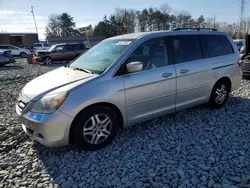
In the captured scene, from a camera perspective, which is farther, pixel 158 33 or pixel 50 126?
pixel 158 33

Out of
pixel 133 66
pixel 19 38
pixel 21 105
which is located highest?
pixel 19 38

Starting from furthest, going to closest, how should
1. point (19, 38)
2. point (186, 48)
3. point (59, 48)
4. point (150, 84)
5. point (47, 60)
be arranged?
point (19, 38)
point (59, 48)
point (47, 60)
point (186, 48)
point (150, 84)

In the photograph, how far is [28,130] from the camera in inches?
117

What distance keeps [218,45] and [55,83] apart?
137 inches

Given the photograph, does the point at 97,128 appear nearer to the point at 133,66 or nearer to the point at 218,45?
the point at 133,66

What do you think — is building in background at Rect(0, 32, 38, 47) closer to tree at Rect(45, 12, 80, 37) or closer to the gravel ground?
tree at Rect(45, 12, 80, 37)

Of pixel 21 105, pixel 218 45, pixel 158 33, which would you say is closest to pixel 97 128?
pixel 21 105

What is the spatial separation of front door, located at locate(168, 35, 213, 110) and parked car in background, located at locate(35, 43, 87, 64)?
14086 millimetres

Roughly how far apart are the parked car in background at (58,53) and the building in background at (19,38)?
108 feet

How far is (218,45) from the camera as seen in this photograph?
14.4 ft

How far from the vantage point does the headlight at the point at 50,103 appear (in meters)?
2.69

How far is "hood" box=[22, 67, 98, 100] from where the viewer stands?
9.39ft

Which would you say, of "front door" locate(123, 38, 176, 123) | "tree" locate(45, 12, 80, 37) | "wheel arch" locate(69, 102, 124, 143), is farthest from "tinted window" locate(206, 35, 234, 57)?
"tree" locate(45, 12, 80, 37)

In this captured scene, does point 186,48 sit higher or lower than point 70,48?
lower
